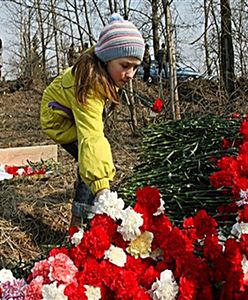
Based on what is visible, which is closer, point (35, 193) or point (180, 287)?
point (180, 287)

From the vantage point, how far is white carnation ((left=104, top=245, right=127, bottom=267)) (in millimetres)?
1345

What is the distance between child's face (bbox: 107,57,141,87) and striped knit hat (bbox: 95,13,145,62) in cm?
2

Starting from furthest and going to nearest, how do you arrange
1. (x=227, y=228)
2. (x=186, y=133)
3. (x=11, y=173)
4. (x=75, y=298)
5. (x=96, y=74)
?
(x=11, y=173), (x=186, y=133), (x=96, y=74), (x=227, y=228), (x=75, y=298)

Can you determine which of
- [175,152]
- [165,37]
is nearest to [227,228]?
[175,152]

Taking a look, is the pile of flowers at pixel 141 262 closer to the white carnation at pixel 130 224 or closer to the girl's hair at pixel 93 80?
the white carnation at pixel 130 224

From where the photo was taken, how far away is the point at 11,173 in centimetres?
486

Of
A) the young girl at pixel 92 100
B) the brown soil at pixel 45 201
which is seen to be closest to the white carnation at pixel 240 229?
the young girl at pixel 92 100

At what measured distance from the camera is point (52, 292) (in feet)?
3.98

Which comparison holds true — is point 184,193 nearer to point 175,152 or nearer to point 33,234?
point 175,152

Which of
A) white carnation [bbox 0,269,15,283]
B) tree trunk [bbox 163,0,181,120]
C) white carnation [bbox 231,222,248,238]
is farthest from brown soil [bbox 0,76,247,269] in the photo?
white carnation [bbox 231,222,248,238]

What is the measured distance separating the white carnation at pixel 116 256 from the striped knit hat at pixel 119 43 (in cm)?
121

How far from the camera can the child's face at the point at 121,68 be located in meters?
2.40

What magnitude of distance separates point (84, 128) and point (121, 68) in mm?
Answer: 397

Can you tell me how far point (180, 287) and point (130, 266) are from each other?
16cm
